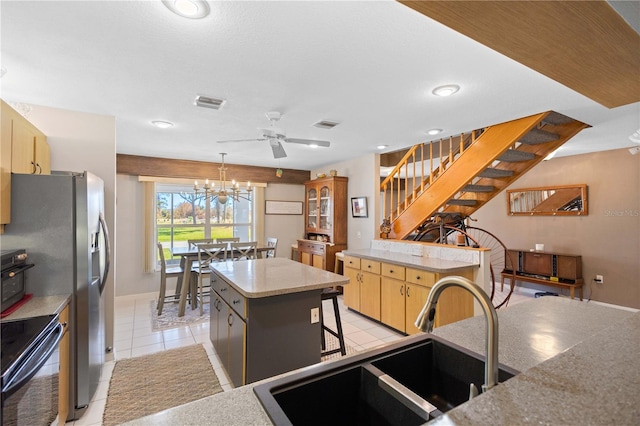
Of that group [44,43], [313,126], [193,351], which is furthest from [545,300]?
[44,43]

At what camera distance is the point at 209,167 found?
5.68m

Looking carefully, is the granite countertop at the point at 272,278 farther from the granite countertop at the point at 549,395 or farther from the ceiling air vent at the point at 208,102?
the ceiling air vent at the point at 208,102

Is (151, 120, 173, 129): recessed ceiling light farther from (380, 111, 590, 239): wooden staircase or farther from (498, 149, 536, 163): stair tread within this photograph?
(498, 149, 536, 163): stair tread

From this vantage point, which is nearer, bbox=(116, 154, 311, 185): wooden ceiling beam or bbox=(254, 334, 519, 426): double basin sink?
bbox=(254, 334, 519, 426): double basin sink

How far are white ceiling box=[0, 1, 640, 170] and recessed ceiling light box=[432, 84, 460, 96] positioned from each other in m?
0.06

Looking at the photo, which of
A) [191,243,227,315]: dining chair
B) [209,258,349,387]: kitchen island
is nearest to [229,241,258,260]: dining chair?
[191,243,227,315]: dining chair

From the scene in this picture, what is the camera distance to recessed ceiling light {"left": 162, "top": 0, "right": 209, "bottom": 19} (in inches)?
55.2

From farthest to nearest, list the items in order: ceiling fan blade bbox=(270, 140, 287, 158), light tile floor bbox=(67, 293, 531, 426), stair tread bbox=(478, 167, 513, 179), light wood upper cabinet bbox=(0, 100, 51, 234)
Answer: stair tread bbox=(478, 167, 513, 179)
ceiling fan blade bbox=(270, 140, 287, 158)
light tile floor bbox=(67, 293, 531, 426)
light wood upper cabinet bbox=(0, 100, 51, 234)

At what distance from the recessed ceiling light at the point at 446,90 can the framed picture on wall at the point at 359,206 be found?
2669 mm

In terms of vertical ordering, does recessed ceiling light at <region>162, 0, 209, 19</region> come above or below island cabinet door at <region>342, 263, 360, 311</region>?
above

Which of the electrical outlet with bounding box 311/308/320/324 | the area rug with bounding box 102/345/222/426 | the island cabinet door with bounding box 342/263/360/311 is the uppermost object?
the electrical outlet with bounding box 311/308/320/324

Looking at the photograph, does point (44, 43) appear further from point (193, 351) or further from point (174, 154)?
point (174, 154)

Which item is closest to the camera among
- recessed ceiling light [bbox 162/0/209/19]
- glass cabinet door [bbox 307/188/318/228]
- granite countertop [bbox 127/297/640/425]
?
granite countertop [bbox 127/297/640/425]

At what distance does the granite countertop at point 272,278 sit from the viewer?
6.91ft
